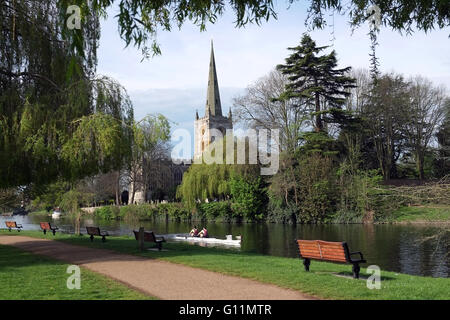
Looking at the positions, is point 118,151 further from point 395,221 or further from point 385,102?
point 385,102

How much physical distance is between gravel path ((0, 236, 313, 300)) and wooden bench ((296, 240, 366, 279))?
6.85 feet

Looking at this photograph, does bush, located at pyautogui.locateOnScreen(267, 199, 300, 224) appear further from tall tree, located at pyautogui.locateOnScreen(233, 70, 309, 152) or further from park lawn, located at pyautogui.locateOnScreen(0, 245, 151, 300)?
park lawn, located at pyautogui.locateOnScreen(0, 245, 151, 300)

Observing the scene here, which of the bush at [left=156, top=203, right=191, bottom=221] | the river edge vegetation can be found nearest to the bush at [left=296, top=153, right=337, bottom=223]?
the river edge vegetation

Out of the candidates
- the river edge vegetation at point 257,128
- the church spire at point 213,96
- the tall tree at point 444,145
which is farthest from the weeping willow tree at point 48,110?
the church spire at point 213,96

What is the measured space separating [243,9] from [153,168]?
54040 millimetres

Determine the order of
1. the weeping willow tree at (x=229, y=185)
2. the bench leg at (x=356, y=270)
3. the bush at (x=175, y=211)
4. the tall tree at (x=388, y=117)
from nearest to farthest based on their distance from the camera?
the bench leg at (x=356, y=270) < the weeping willow tree at (x=229, y=185) < the tall tree at (x=388, y=117) < the bush at (x=175, y=211)

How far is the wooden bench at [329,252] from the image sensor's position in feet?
30.9

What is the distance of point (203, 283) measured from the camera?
859 centimetres

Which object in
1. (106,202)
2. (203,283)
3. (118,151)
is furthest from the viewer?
(106,202)

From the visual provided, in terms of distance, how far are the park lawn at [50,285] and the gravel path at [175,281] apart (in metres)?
0.40

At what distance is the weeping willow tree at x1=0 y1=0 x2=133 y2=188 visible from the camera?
12125 mm

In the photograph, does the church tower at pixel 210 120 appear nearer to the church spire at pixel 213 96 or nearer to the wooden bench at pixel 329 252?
the church spire at pixel 213 96

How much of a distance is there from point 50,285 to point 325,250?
5.85 m
